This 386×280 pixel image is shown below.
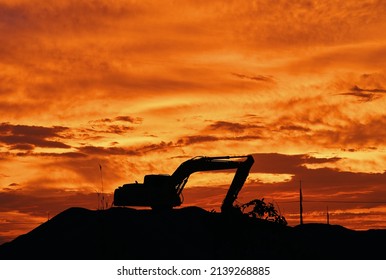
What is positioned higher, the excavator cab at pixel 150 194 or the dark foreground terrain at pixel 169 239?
the excavator cab at pixel 150 194

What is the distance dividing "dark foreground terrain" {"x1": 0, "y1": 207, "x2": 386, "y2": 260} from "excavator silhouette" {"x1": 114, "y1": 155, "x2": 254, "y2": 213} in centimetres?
103

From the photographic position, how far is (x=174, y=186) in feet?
157

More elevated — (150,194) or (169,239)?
(150,194)

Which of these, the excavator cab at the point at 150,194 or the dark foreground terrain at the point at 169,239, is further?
the excavator cab at the point at 150,194

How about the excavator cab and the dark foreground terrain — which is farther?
the excavator cab

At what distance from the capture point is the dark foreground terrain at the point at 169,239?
45.8 m

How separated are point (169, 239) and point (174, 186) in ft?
11.2

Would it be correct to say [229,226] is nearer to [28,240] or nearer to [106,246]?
[106,246]

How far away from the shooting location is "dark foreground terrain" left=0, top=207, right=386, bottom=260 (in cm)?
4584

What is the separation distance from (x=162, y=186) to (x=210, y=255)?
5.25 m

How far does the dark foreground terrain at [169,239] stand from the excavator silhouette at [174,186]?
3.38ft

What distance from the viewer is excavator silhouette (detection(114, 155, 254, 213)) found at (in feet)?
155

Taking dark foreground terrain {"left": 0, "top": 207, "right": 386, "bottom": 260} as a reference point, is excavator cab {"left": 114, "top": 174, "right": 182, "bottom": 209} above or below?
above
